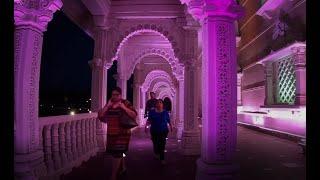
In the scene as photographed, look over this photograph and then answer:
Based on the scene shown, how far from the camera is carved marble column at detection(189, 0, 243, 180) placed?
3.78 metres

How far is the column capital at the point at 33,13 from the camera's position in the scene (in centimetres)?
404

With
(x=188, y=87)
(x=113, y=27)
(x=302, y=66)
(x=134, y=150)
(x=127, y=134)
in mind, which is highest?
(x=113, y=27)

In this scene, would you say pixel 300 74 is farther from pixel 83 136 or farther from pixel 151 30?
pixel 83 136

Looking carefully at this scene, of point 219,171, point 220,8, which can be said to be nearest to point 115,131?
point 219,171

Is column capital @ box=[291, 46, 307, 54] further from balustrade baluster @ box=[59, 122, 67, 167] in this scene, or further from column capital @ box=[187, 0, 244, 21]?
balustrade baluster @ box=[59, 122, 67, 167]

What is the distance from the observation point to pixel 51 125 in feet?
16.2

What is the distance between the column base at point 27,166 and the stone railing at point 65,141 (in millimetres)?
316

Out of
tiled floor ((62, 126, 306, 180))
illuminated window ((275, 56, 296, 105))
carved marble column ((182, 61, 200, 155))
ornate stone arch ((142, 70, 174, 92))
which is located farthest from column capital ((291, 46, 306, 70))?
ornate stone arch ((142, 70, 174, 92))

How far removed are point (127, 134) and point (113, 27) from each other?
4911 millimetres

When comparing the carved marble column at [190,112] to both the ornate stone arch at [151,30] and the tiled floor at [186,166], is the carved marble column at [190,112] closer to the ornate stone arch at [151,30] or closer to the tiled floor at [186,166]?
the tiled floor at [186,166]

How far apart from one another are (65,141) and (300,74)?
683 cm

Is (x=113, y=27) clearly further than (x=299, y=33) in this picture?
No
